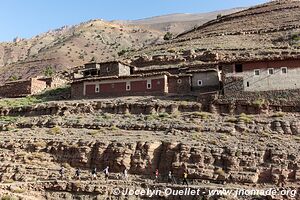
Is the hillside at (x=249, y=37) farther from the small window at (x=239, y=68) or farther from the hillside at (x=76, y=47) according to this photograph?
the hillside at (x=76, y=47)

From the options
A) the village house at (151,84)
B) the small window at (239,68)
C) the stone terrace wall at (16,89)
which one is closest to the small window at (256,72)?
the small window at (239,68)

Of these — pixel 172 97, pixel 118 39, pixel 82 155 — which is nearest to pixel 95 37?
pixel 118 39

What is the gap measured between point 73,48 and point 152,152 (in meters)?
77.9

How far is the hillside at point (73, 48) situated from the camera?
302 feet

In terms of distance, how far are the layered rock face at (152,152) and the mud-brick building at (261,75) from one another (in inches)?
104

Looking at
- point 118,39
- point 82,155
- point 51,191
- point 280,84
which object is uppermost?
point 118,39

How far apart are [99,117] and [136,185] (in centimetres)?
1065

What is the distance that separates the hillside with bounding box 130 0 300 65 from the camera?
52.2 m

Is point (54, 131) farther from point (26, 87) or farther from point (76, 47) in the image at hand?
point (76, 47)

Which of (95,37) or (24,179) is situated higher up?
(95,37)

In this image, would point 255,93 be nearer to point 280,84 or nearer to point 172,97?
point 280,84

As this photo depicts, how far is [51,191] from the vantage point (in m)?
28.9

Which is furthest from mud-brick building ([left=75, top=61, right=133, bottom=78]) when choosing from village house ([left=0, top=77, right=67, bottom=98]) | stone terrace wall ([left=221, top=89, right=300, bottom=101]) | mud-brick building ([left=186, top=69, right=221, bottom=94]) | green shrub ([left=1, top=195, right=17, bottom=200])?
green shrub ([left=1, top=195, right=17, bottom=200])

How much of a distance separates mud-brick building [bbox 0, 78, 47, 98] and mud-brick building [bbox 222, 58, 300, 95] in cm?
2380
